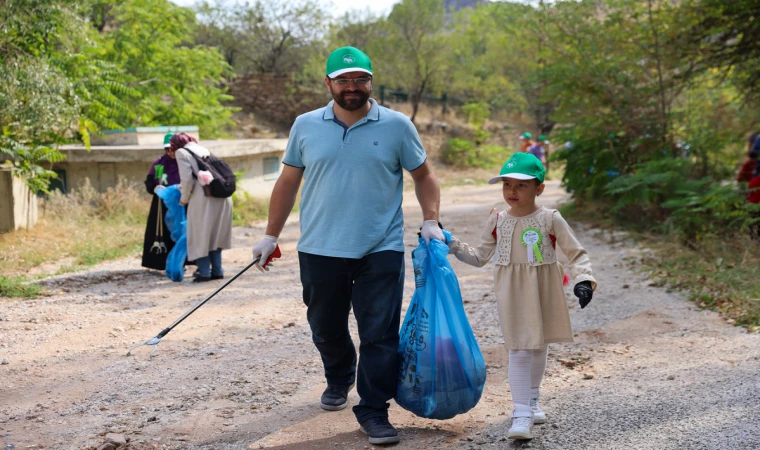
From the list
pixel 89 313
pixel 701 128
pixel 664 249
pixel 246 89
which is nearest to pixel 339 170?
pixel 89 313

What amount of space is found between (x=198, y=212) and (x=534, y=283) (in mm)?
5477

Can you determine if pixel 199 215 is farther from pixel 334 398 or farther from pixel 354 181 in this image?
pixel 354 181

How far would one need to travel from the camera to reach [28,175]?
10148mm

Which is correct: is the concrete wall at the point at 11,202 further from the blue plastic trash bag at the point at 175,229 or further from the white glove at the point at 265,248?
the white glove at the point at 265,248

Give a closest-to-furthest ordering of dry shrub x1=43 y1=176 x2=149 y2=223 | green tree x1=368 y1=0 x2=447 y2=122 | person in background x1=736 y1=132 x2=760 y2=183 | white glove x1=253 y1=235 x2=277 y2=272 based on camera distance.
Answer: white glove x1=253 y1=235 x2=277 y2=272, person in background x1=736 y1=132 x2=760 y2=183, dry shrub x1=43 y1=176 x2=149 y2=223, green tree x1=368 y1=0 x2=447 y2=122

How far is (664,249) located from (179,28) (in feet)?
40.9

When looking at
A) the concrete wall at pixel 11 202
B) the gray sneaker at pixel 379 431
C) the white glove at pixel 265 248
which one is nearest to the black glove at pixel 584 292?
the gray sneaker at pixel 379 431

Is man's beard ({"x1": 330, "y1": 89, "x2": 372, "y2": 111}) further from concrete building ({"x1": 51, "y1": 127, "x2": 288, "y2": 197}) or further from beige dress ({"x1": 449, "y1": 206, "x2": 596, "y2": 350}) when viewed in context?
concrete building ({"x1": 51, "y1": 127, "x2": 288, "y2": 197})

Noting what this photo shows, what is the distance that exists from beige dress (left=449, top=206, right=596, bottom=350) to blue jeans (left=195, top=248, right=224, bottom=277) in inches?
208

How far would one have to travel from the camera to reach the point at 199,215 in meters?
8.67

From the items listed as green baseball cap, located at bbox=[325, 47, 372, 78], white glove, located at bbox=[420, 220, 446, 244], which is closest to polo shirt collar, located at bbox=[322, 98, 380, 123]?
green baseball cap, located at bbox=[325, 47, 372, 78]

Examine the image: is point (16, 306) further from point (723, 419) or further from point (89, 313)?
point (723, 419)

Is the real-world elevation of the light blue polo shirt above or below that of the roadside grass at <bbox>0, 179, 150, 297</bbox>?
above

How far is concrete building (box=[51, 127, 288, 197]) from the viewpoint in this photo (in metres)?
13.2
